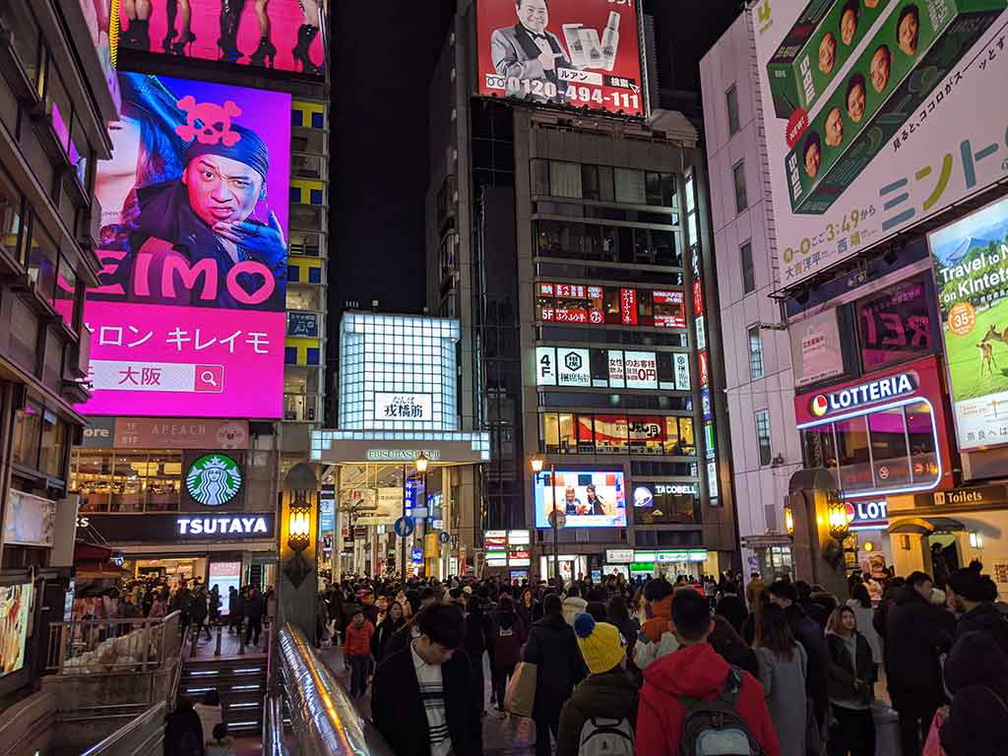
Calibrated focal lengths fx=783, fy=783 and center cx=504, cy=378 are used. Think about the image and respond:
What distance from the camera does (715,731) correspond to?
2.97 meters

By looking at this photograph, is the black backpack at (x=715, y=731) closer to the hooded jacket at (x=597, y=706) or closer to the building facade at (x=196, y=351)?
the hooded jacket at (x=597, y=706)

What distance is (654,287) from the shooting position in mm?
53594

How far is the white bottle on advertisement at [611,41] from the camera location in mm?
57719

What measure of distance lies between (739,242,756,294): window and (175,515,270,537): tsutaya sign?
25.6 meters

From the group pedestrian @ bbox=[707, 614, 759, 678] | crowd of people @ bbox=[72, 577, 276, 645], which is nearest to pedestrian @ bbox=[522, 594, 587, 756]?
pedestrian @ bbox=[707, 614, 759, 678]

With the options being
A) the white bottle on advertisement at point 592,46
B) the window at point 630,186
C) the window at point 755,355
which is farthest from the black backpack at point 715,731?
the white bottle on advertisement at point 592,46

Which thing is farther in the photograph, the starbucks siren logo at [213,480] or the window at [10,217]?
the starbucks siren logo at [213,480]

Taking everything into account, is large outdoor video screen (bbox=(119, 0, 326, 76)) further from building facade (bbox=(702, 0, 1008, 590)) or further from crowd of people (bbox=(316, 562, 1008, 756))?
crowd of people (bbox=(316, 562, 1008, 756))

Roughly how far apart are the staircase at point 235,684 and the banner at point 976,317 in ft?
62.4

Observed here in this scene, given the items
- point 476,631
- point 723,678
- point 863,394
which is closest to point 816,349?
point 863,394

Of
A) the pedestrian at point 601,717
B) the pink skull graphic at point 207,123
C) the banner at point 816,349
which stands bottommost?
the pedestrian at point 601,717

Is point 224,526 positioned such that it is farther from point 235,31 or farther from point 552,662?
point 552,662

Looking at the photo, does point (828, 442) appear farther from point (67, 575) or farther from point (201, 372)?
point (201, 372)

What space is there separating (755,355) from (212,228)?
27250 millimetres
